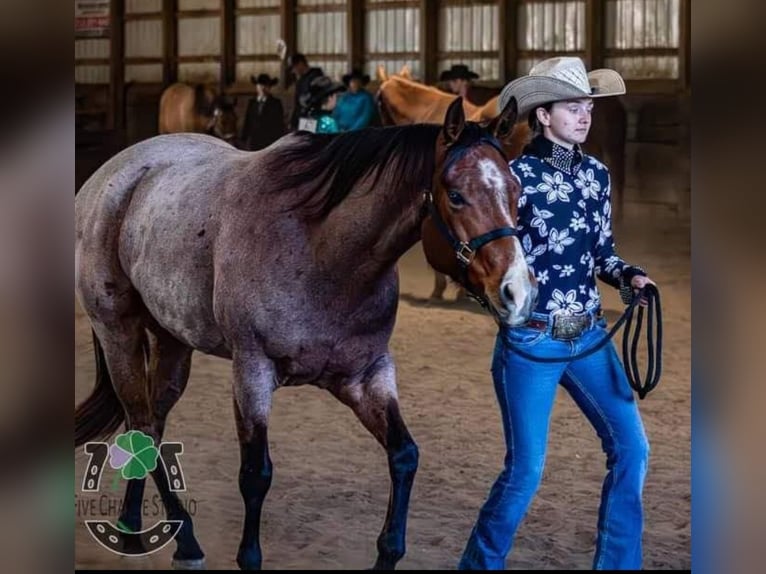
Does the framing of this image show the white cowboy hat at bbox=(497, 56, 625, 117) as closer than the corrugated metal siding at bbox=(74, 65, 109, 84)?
Yes

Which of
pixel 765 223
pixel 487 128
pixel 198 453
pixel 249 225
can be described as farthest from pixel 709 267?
pixel 198 453

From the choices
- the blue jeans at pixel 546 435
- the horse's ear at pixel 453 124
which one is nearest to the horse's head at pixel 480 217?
the horse's ear at pixel 453 124

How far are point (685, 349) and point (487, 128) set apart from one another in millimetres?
1132

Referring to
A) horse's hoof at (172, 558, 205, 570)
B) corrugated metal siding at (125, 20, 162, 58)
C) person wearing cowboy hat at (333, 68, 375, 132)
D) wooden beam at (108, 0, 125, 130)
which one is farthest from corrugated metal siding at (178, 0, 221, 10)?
horse's hoof at (172, 558, 205, 570)

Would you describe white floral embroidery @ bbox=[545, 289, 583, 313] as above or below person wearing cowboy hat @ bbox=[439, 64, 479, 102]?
below

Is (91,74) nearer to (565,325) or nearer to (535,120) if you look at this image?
(535,120)

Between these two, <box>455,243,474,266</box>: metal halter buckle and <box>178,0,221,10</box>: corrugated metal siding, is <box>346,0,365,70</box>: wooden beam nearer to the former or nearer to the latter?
<box>178,0,221,10</box>: corrugated metal siding

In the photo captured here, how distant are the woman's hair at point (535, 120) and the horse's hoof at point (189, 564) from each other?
1.85 meters

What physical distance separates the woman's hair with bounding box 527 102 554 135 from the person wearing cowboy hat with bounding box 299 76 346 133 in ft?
2.34

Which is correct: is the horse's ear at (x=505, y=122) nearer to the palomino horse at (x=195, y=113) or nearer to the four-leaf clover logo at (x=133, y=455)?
the palomino horse at (x=195, y=113)

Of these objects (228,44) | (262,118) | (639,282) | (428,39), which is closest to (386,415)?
(639,282)

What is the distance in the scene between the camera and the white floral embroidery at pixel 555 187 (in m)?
4.29

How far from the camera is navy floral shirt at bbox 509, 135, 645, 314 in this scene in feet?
14.1

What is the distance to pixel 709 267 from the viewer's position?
182 inches
